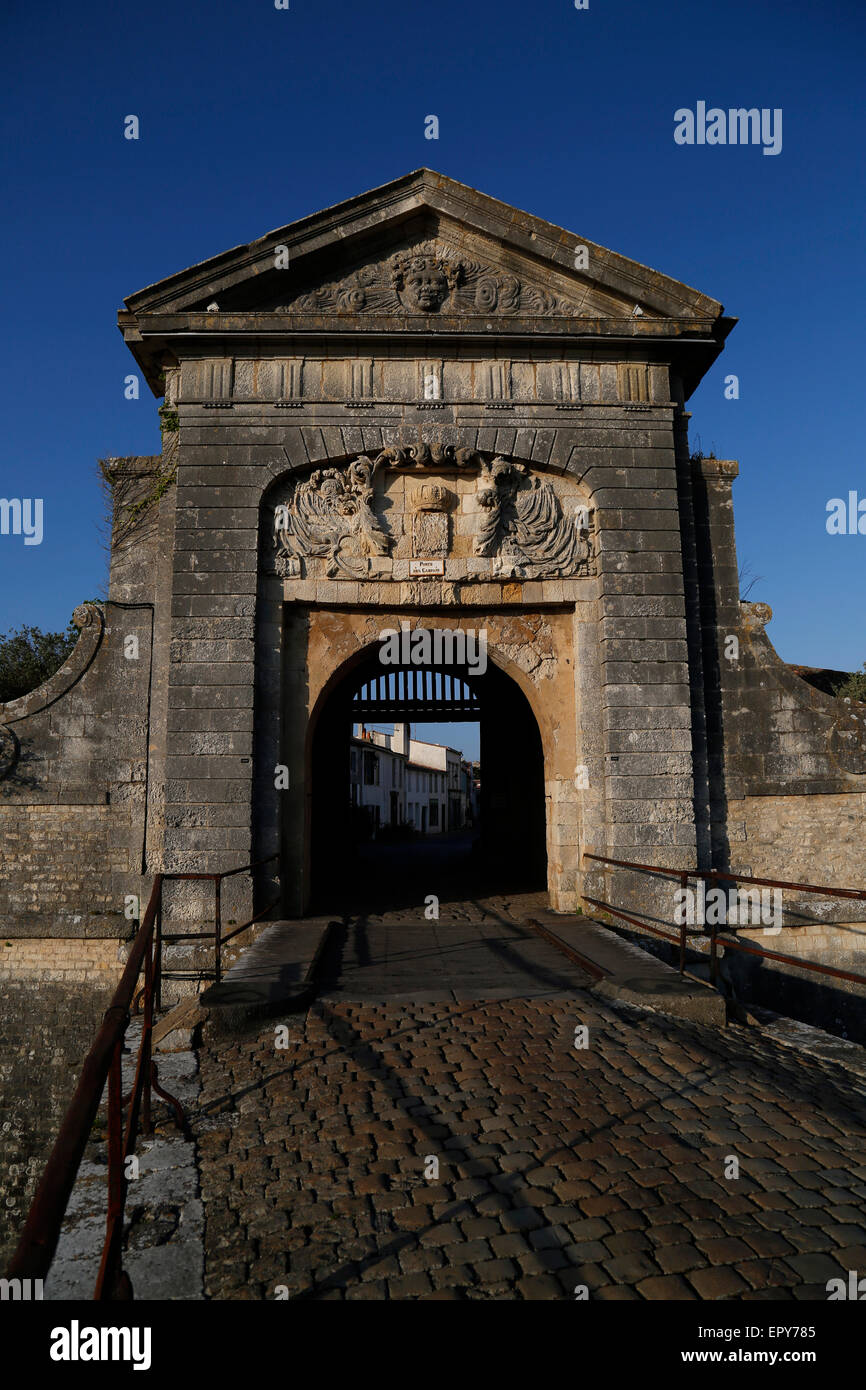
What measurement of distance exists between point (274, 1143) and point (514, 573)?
6255mm

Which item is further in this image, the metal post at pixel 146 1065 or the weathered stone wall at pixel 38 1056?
the weathered stone wall at pixel 38 1056

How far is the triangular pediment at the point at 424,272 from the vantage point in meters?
8.46

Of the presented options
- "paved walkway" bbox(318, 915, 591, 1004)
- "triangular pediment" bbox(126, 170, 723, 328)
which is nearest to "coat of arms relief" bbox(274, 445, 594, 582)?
"triangular pediment" bbox(126, 170, 723, 328)

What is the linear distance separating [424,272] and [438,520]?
2.70m

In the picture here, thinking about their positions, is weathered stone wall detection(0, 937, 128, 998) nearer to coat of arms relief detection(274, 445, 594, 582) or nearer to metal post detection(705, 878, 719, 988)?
coat of arms relief detection(274, 445, 594, 582)

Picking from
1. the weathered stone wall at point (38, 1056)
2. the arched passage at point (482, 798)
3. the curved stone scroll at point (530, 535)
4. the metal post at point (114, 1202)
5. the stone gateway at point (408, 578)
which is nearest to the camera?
the metal post at point (114, 1202)

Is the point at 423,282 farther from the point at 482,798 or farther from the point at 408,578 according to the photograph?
the point at 482,798

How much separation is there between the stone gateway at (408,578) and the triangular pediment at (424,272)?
0.10ft

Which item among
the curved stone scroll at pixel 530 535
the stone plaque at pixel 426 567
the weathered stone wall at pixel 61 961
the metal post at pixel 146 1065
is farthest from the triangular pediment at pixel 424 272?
the metal post at pixel 146 1065

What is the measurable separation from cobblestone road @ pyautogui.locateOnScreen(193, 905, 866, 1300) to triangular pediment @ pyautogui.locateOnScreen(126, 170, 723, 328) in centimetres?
717

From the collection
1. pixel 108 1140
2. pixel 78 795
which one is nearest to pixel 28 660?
pixel 78 795

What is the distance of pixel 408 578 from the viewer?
8.66 meters

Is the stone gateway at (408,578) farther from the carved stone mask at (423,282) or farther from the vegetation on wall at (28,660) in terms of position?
the vegetation on wall at (28,660)

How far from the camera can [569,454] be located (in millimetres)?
8750
